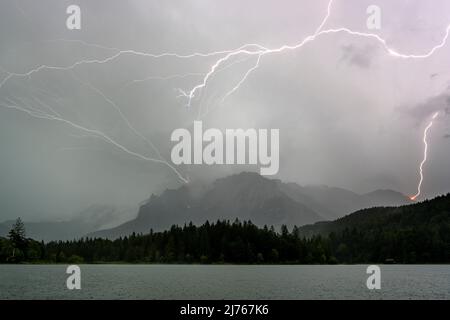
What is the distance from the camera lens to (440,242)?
598 feet

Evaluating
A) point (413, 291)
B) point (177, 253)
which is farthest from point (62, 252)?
point (413, 291)

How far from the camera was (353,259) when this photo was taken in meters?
190

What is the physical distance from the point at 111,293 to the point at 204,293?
10.6m

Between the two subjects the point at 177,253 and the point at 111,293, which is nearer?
the point at 111,293
